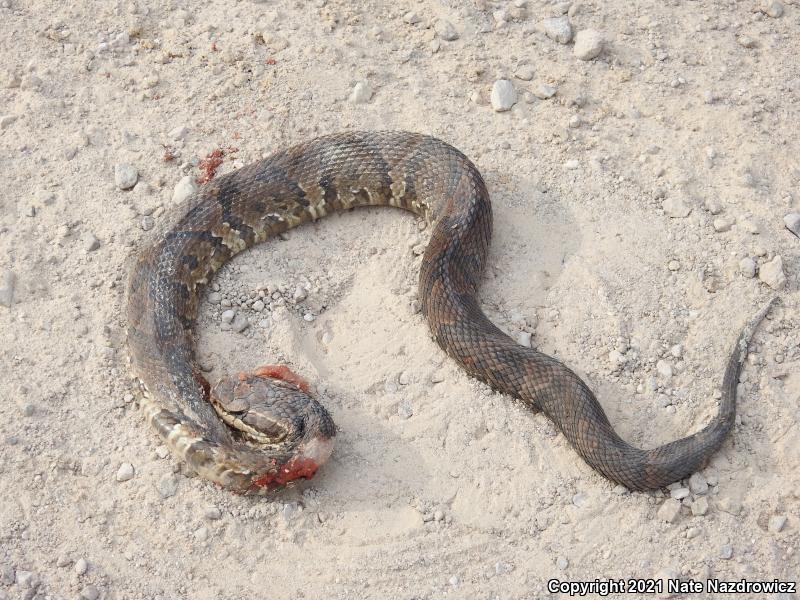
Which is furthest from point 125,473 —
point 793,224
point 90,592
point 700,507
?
point 793,224

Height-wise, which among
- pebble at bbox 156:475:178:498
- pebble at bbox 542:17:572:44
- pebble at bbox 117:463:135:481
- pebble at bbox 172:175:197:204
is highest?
pebble at bbox 172:175:197:204

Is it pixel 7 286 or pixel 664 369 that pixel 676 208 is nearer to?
pixel 664 369

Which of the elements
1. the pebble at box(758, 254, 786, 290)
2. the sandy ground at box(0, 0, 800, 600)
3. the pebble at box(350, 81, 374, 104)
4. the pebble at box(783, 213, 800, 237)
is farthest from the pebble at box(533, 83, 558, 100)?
the pebble at box(758, 254, 786, 290)

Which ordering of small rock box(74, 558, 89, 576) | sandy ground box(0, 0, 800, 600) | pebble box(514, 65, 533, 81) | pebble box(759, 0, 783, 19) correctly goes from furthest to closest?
pebble box(759, 0, 783, 19) < pebble box(514, 65, 533, 81) < sandy ground box(0, 0, 800, 600) < small rock box(74, 558, 89, 576)

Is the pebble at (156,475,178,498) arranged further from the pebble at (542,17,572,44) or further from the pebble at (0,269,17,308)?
the pebble at (542,17,572,44)

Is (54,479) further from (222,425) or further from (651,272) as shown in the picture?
(651,272)

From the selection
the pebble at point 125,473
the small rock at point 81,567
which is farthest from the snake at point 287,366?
the small rock at point 81,567

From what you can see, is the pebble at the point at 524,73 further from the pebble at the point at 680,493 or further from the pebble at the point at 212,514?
the pebble at the point at 212,514
